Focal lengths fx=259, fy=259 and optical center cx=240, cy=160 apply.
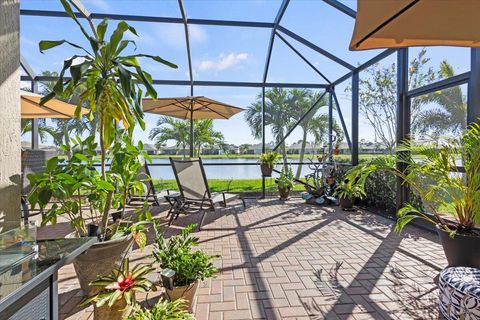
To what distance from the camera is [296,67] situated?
275 inches

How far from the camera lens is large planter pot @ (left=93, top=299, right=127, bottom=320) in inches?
64.7

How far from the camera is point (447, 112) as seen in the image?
3.94m

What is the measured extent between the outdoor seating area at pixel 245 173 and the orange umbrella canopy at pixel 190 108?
60 millimetres

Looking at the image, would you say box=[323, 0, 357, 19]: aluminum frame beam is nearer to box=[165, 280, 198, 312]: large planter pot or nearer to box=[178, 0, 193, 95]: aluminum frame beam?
box=[178, 0, 193, 95]: aluminum frame beam

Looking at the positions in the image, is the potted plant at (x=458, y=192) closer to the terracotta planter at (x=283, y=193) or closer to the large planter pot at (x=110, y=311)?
the large planter pot at (x=110, y=311)

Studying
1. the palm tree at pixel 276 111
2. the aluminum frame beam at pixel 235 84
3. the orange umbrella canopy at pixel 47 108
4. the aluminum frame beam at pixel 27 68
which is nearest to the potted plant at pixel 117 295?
the orange umbrella canopy at pixel 47 108

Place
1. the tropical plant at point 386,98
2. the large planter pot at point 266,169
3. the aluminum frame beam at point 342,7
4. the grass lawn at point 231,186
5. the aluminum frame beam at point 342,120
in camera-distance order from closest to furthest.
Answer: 1. the aluminum frame beam at point 342,7
2. the tropical plant at point 386,98
3. the aluminum frame beam at point 342,120
4. the large planter pot at point 266,169
5. the grass lawn at point 231,186

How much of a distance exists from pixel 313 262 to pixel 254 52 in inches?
218

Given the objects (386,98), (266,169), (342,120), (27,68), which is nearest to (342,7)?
(386,98)

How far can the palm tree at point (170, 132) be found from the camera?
10102 mm

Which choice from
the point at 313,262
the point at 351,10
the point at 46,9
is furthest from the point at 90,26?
the point at 313,262

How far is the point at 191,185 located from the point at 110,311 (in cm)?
288

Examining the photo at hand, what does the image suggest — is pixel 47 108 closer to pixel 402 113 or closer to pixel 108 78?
pixel 108 78

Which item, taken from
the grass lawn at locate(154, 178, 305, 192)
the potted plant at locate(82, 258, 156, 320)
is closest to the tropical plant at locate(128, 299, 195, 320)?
the potted plant at locate(82, 258, 156, 320)
